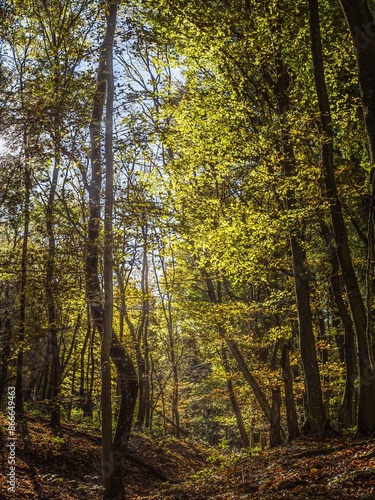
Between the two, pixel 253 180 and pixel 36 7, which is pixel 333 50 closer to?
pixel 253 180

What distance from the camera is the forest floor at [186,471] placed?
232 inches

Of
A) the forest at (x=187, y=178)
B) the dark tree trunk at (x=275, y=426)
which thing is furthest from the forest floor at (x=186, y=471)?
the dark tree trunk at (x=275, y=426)

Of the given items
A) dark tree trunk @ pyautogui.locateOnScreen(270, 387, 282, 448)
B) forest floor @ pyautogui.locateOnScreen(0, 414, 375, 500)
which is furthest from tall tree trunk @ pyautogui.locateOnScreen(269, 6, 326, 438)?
dark tree trunk @ pyautogui.locateOnScreen(270, 387, 282, 448)

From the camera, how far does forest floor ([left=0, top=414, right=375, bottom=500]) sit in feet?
19.3

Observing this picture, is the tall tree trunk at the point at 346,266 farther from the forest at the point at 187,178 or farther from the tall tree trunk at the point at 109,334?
the tall tree trunk at the point at 109,334

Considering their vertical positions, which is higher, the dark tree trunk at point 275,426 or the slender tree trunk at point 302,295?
the slender tree trunk at point 302,295

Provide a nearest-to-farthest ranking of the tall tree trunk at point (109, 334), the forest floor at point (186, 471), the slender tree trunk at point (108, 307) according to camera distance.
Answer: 1. the forest floor at point (186, 471)
2. the slender tree trunk at point (108, 307)
3. the tall tree trunk at point (109, 334)

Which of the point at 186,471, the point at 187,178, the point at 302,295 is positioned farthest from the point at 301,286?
the point at 186,471

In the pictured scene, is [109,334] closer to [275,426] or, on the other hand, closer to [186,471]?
[275,426]

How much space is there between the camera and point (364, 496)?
185 inches

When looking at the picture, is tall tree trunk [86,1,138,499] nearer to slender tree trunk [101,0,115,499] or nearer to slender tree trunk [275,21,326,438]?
slender tree trunk [101,0,115,499]

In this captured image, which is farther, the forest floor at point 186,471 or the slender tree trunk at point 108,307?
the slender tree trunk at point 108,307

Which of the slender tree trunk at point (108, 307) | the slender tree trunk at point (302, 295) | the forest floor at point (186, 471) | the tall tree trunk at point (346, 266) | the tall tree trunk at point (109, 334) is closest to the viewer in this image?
the forest floor at point (186, 471)

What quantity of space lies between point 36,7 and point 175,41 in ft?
12.9
